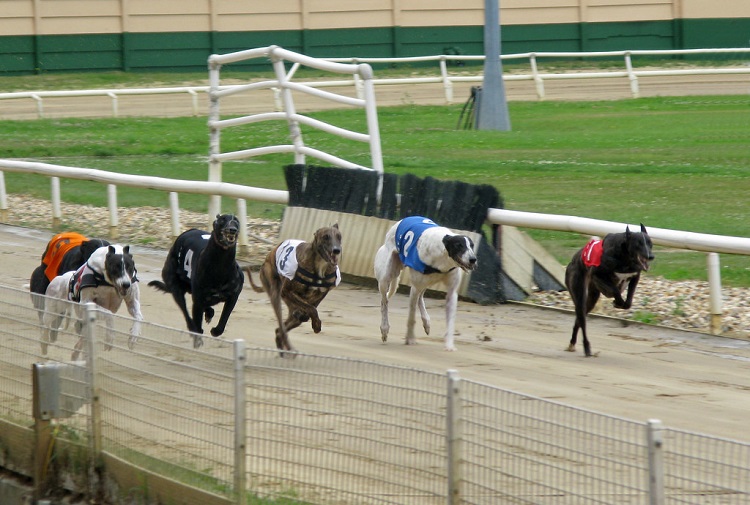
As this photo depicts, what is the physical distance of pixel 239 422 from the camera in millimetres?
5219

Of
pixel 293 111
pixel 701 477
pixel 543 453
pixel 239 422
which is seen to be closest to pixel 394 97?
pixel 293 111

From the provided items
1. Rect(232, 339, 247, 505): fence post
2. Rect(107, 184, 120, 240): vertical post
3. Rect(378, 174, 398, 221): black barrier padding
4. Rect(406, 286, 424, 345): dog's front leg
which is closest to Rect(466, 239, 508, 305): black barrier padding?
Rect(378, 174, 398, 221): black barrier padding

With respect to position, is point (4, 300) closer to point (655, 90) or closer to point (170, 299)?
point (170, 299)

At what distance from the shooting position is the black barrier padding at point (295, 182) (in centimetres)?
1248

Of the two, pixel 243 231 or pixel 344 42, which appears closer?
pixel 243 231

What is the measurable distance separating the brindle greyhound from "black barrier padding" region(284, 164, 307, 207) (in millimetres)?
3776

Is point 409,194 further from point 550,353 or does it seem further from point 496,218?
point 550,353

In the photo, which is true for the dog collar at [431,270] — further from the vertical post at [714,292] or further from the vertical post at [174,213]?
the vertical post at [174,213]

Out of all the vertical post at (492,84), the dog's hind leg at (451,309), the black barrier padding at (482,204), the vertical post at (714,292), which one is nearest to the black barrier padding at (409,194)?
the black barrier padding at (482,204)

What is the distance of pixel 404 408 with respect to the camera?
482 centimetres

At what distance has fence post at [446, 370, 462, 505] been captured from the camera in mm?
4605

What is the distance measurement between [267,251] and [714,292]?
206 inches

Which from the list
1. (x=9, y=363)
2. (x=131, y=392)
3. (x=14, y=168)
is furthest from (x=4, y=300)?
(x=14, y=168)

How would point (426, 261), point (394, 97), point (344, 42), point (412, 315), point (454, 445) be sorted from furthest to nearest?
point (344, 42) < point (394, 97) < point (412, 315) < point (426, 261) < point (454, 445)
